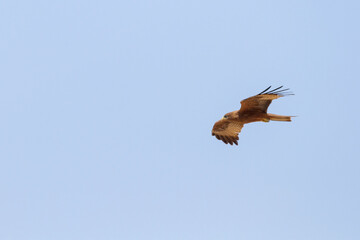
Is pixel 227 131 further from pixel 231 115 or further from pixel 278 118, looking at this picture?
pixel 278 118

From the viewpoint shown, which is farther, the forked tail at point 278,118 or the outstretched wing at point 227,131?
the outstretched wing at point 227,131

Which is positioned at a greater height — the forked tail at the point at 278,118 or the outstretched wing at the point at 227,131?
the outstretched wing at the point at 227,131

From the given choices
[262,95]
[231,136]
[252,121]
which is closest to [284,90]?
[262,95]

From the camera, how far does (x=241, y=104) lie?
22906 mm

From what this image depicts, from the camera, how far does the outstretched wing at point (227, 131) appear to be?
2491cm

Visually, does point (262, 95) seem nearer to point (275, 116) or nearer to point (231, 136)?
point (275, 116)

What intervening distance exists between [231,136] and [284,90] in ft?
14.7

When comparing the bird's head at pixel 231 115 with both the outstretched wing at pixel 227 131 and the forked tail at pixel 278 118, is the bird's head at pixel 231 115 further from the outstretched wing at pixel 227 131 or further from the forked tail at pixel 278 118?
the forked tail at pixel 278 118

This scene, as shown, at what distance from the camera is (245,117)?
23.6 metres

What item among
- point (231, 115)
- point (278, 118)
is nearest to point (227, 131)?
point (231, 115)

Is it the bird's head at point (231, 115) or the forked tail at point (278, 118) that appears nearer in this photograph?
the forked tail at point (278, 118)

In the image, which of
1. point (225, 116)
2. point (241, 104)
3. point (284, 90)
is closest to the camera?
point (284, 90)

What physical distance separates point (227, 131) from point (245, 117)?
181cm

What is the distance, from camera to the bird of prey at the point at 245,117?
22344mm
